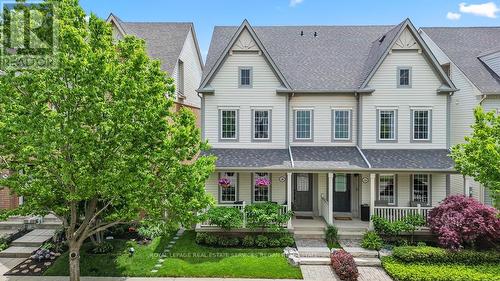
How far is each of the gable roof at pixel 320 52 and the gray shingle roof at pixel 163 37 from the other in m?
2.81

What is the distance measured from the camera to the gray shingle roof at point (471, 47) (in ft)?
63.2

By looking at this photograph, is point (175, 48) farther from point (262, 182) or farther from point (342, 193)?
point (342, 193)

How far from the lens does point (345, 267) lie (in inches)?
488

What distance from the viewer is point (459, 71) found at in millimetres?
20016

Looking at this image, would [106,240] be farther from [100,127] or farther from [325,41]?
[325,41]

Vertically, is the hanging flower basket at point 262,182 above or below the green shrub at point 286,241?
above

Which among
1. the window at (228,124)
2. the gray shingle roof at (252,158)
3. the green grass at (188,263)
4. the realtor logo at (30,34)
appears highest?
the realtor logo at (30,34)

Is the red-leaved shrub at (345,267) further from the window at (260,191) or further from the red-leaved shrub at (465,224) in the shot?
the window at (260,191)

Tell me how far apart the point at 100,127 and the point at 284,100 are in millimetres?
10611

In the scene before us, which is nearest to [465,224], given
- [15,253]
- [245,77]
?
[245,77]

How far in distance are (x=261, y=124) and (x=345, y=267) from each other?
8.74m

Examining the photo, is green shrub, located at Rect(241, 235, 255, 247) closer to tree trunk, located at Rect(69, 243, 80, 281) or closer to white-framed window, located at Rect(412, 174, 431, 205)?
tree trunk, located at Rect(69, 243, 80, 281)

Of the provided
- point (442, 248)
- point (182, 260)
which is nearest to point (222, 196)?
point (182, 260)

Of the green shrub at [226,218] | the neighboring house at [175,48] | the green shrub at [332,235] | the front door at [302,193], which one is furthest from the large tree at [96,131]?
the neighboring house at [175,48]
